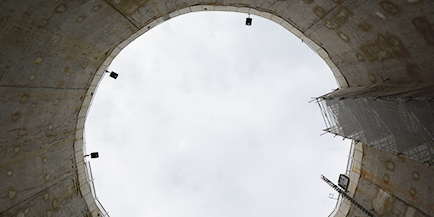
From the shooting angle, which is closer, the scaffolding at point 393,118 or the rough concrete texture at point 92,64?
the scaffolding at point 393,118

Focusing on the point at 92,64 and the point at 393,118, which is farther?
the point at 92,64

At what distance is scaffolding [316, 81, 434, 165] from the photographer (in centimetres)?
664

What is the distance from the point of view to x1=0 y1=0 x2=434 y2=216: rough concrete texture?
7.15m

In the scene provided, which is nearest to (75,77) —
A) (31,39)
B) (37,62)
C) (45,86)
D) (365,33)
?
(45,86)

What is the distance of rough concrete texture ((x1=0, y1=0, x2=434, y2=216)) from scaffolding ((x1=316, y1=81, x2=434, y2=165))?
1.56 meters

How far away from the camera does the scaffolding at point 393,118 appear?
664cm

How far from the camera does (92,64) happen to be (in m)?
10.4

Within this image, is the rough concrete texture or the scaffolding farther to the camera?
the rough concrete texture

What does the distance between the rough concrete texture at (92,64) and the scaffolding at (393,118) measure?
5.13 ft

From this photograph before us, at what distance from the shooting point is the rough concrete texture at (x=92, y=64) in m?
7.15

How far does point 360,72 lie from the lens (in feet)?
34.5

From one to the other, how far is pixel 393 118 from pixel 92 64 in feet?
41.7

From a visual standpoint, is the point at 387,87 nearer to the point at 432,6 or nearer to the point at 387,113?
the point at 387,113

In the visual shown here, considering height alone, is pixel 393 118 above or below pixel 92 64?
below
